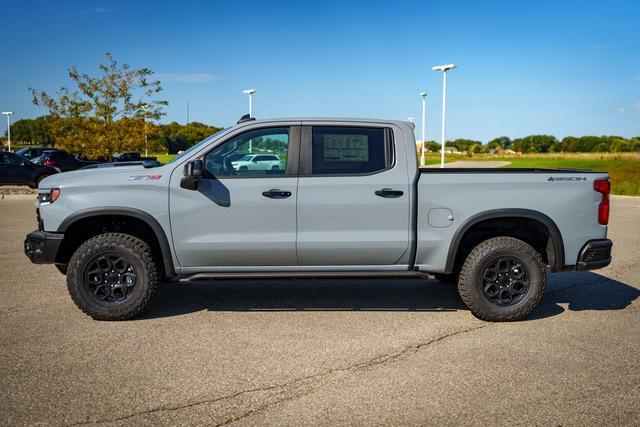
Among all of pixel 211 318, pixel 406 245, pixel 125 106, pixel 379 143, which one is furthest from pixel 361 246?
pixel 125 106

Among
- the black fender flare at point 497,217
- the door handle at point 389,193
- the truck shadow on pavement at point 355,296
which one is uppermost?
the door handle at point 389,193

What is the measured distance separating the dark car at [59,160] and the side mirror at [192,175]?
22.5 metres

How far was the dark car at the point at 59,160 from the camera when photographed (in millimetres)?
25547

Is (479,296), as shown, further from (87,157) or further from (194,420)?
(87,157)

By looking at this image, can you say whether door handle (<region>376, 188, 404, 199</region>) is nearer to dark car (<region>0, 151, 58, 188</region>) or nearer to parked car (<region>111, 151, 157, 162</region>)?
dark car (<region>0, 151, 58, 188</region>)

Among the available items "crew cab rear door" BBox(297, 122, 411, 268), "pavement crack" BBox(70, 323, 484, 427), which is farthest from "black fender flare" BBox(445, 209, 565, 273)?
"pavement crack" BBox(70, 323, 484, 427)

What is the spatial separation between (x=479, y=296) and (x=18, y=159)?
20108 millimetres

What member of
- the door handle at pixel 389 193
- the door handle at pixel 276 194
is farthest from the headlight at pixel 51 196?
the door handle at pixel 389 193

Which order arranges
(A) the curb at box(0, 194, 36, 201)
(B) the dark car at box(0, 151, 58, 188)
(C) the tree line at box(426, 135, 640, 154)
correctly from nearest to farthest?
(A) the curb at box(0, 194, 36, 201)
(B) the dark car at box(0, 151, 58, 188)
(C) the tree line at box(426, 135, 640, 154)

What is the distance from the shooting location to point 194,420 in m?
3.47

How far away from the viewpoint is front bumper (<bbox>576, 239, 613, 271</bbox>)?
5531mm

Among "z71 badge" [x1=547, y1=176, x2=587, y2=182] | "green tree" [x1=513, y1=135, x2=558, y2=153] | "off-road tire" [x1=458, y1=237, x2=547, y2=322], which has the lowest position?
"off-road tire" [x1=458, y1=237, x2=547, y2=322]

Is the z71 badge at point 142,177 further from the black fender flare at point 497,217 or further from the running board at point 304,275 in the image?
the black fender flare at point 497,217

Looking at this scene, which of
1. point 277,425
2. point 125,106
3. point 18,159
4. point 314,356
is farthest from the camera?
point 125,106
